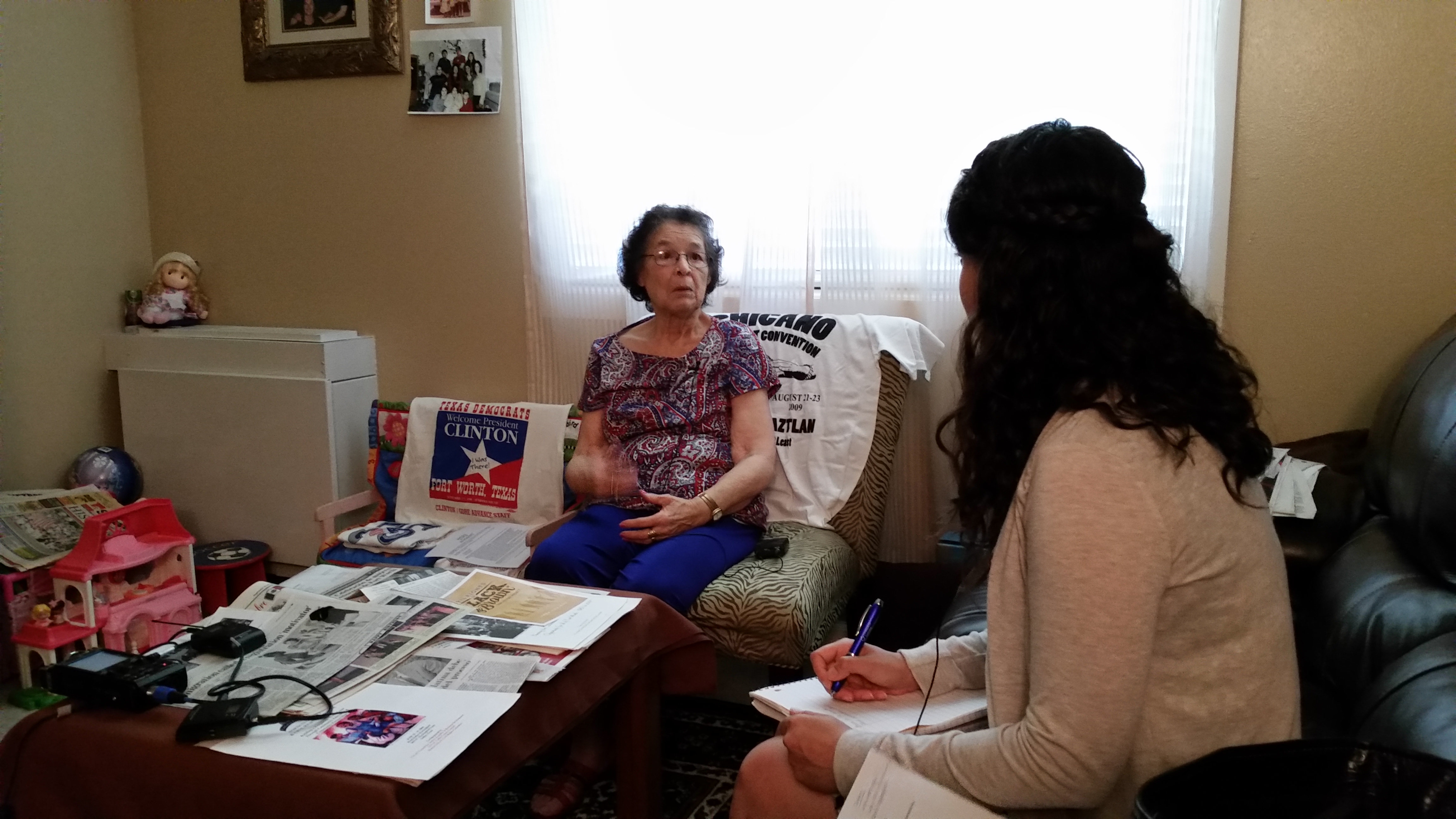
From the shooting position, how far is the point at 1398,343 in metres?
2.07

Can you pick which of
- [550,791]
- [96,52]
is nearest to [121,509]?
[550,791]

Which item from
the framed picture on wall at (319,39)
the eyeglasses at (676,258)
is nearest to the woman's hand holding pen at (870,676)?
the eyeglasses at (676,258)

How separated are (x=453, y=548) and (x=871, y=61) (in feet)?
5.40

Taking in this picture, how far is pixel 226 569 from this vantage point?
2703 mm

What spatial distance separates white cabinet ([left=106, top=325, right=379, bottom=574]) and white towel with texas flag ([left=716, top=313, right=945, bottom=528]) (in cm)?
138

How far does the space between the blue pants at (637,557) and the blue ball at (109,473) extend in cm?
170

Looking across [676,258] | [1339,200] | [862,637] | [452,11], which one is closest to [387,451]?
[676,258]

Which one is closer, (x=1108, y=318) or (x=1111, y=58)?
(x=1108, y=318)

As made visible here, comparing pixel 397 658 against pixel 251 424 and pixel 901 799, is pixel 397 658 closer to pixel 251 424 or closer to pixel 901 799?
pixel 901 799

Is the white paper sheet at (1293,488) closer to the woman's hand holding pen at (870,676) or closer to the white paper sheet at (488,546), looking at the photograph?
the woman's hand holding pen at (870,676)

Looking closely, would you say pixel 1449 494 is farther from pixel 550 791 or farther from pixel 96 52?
pixel 96 52

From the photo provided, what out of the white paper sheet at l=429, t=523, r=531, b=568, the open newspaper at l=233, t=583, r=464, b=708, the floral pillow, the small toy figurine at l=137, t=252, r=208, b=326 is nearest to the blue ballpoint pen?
the open newspaper at l=233, t=583, r=464, b=708

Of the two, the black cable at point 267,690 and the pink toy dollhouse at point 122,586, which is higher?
the black cable at point 267,690

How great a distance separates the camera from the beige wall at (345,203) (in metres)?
2.89
